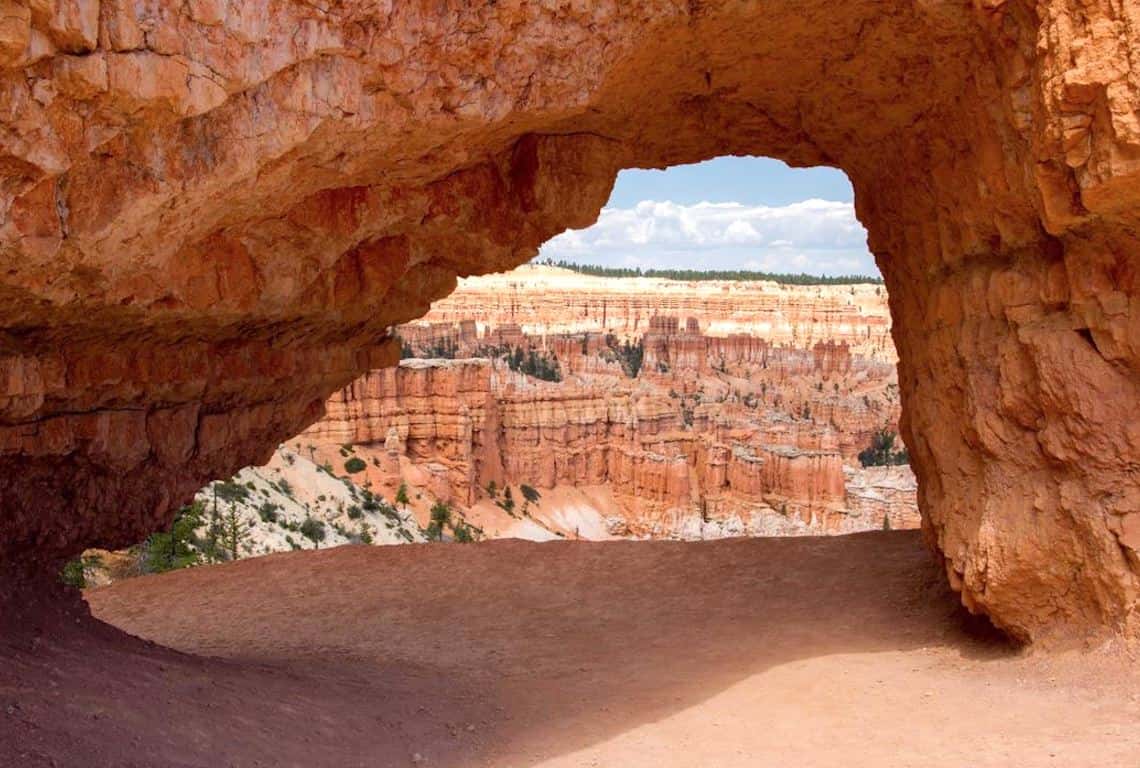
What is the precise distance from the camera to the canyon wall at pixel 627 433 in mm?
42594

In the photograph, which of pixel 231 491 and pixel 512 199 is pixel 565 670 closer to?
pixel 512 199

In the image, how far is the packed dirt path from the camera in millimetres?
5820

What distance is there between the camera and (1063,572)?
7250 millimetres

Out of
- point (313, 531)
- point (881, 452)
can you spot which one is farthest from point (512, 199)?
point (881, 452)

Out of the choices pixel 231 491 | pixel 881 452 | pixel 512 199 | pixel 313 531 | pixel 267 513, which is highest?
pixel 512 199

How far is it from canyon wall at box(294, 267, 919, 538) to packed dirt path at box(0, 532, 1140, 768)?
27.3 m

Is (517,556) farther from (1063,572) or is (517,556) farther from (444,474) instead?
(444,474)

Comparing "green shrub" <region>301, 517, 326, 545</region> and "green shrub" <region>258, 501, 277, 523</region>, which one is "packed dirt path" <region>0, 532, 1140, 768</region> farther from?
"green shrub" <region>258, 501, 277, 523</region>

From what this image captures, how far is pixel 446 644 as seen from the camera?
10.3m

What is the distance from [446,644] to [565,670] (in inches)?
71.0

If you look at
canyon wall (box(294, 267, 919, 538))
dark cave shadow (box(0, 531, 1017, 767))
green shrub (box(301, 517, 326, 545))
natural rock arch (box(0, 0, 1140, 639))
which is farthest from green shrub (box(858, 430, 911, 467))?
natural rock arch (box(0, 0, 1140, 639))

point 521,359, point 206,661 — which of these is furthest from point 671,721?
point 521,359

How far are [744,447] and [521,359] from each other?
24855 millimetres

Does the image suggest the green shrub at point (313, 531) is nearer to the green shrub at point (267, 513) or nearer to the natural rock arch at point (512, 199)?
the green shrub at point (267, 513)
